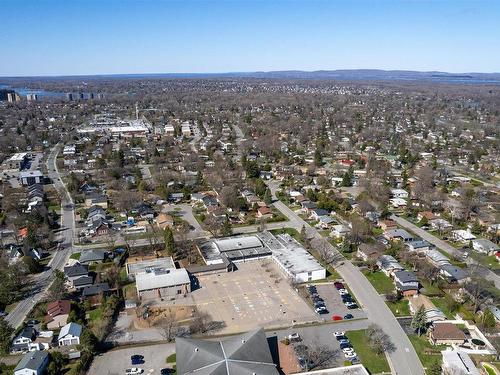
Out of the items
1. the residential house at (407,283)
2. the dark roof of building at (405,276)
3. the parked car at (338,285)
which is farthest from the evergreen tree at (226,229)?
the residential house at (407,283)

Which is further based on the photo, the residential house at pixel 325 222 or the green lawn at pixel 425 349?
the residential house at pixel 325 222

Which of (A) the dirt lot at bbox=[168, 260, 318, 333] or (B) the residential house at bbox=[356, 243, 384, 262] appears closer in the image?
(A) the dirt lot at bbox=[168, 260, 318, 333]

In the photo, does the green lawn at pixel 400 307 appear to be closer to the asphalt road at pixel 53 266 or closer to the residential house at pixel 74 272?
the residential house at pixel 74 272

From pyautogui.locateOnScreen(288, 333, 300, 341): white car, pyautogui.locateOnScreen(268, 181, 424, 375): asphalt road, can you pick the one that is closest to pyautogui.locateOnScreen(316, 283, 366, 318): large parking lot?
pyautogui.locateOnScreen(268, 181, 424, 375): asphalt road

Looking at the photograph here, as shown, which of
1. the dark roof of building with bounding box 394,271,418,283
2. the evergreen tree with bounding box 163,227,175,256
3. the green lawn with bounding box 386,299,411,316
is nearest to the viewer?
the green lawn with bounding box 386,299,411,316

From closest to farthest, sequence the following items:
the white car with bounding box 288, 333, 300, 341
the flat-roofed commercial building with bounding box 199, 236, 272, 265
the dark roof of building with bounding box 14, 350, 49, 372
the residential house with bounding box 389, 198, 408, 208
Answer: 1. the dark roof of building with bounding box 14, 350, 49, 372
2. the white car with bounding box 288, 333, 300, 341
3. the flat-roofed commercial building with bounding box 199, 236, 272, 265
4. the residential house with bounding box 389, 198, 408, 208

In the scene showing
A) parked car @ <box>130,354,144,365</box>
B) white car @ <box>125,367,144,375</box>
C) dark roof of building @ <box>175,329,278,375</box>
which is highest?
dark roof of building @ <box>175,329,278,375</box>

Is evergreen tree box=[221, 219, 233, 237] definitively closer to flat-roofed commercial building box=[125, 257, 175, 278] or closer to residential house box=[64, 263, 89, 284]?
flat-roofed commercial building box=[125, 257, 175, 278]

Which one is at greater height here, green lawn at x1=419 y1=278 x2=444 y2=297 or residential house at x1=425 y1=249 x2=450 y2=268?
residential house at x1=425 y1=249 x2=450 y2=268
